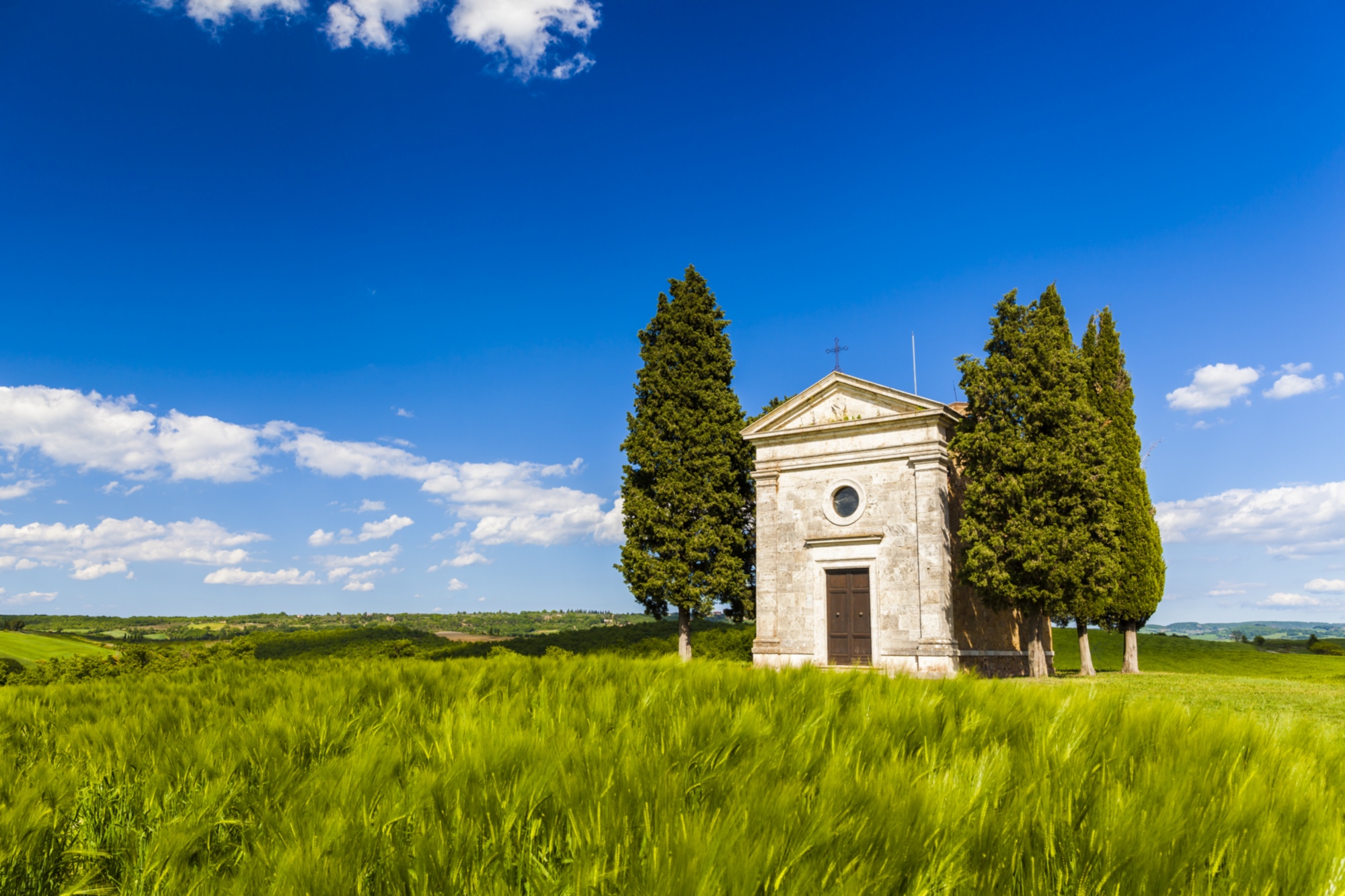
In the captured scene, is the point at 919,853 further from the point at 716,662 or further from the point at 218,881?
the point at 716,662

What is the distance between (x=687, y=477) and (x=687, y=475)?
8 cm

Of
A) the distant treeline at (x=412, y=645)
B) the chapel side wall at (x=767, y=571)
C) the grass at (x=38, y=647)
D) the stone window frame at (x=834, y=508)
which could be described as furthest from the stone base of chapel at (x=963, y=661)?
the grass at (x=38, y=647)

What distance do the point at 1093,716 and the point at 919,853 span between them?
6.66 feet

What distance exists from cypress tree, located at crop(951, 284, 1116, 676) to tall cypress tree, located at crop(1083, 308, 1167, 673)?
2025 millimetres

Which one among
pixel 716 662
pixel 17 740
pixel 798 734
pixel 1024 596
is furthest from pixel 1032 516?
pixel 17 740

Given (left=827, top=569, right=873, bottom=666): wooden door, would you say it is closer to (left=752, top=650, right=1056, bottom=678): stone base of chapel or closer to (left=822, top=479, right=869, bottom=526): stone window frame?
(left=752, top=650, right=1056, bottom=678): stone base of chapel

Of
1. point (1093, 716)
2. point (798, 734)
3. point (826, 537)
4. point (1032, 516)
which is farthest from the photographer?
point (826, 537)

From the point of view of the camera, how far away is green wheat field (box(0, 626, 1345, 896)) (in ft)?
4.54

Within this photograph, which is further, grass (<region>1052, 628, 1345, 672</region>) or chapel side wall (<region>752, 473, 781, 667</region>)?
grass (<region>1052, 628, 1345, 672</region>)

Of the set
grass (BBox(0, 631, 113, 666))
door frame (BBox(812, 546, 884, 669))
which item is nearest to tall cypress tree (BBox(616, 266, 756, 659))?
door frame (BBox(812, 546, 884, 669))

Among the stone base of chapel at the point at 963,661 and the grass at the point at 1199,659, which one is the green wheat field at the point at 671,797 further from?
the grass at the point at 1199,659

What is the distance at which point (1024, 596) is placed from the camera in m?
21.2

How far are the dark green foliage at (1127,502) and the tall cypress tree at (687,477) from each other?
1231 cm

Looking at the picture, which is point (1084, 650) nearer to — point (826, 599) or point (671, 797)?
point (826, 599)
